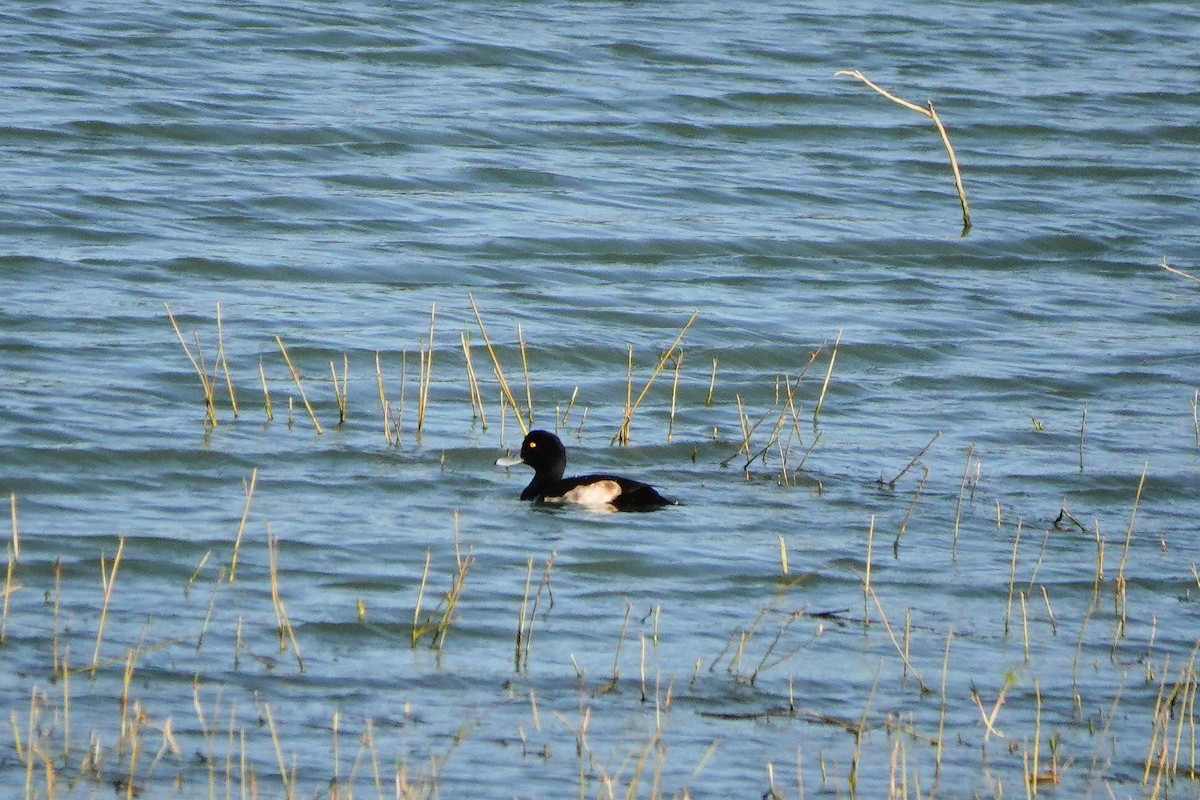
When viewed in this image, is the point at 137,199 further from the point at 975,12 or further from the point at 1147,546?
the point at 975,12

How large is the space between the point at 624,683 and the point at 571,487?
10.0ft

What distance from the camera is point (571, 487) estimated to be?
1012 cm

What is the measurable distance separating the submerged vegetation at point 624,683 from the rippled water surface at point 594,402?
26 millimetres

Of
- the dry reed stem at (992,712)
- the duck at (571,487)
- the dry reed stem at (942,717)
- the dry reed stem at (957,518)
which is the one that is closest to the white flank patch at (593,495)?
the duck at (571,487)

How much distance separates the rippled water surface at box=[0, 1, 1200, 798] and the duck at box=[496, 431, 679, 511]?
0.41 ft

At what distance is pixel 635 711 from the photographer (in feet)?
22.4

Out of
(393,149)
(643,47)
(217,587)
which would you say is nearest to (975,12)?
(643,47)

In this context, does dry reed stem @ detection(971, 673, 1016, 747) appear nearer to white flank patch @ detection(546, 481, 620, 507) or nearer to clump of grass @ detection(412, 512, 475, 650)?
clump of grass @ detection(412, 512, 475, 650)

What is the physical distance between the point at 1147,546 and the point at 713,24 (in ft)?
56.1

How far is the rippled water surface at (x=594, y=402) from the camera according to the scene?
6.71 meters

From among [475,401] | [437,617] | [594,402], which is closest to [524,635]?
Answer: [437,617]

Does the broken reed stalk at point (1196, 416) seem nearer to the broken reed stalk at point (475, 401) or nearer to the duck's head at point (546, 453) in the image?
the duck's head at point (546, 453)

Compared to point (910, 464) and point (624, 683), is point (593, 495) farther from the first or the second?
point (624, 683)

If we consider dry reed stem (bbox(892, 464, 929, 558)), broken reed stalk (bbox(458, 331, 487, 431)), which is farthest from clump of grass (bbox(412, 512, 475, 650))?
broken reed stalk (bbox(458, 331, 487, 431))
